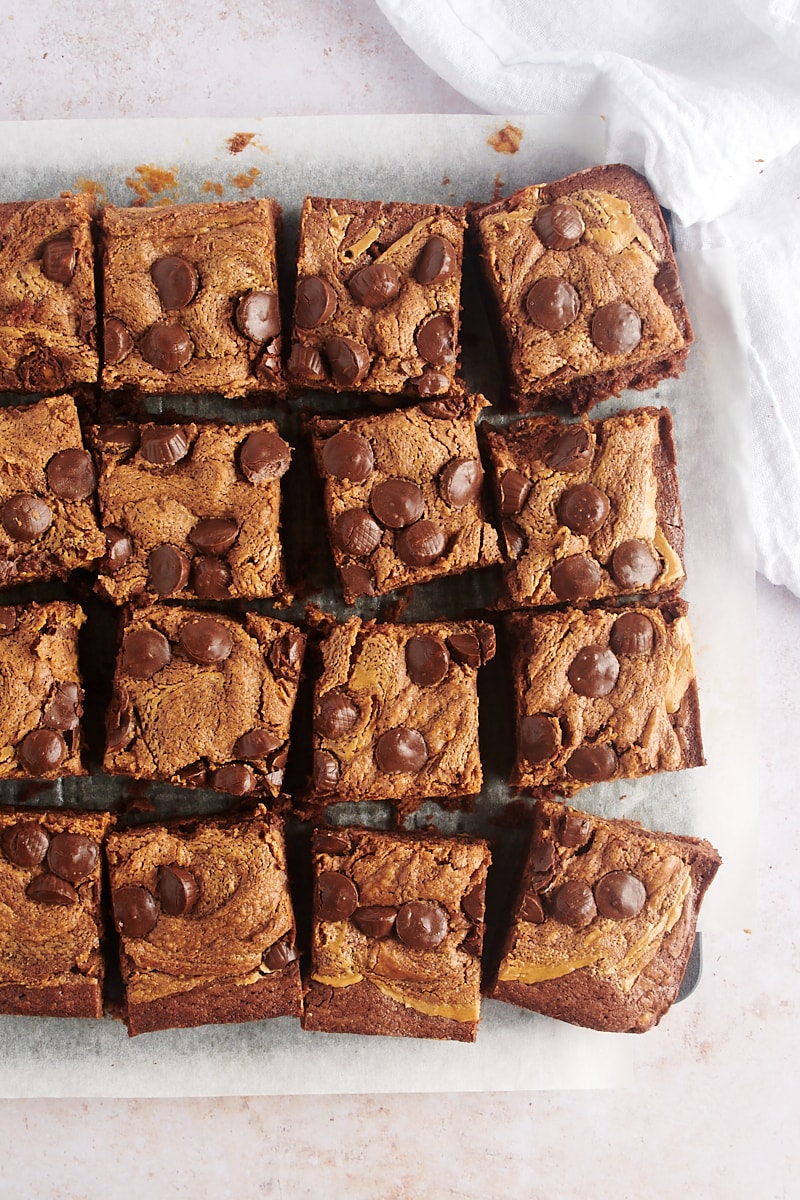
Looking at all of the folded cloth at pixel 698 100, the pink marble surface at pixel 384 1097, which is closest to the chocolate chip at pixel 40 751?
the pink marble surface at pixel 384 1097

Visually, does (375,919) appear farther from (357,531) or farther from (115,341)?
(115,341)

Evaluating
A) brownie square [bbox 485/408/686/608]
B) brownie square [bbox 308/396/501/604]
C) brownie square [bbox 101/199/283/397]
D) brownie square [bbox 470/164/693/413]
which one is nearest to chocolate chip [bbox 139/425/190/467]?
brownie square [bbox 101/199/283/397]

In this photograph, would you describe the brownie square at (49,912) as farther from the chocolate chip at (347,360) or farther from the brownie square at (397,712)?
the chocolate chip at (347,360)

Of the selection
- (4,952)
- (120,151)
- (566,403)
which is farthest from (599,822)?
(120,151)

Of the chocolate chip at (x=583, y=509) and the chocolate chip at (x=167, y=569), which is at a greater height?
the chocolate chip at (x=583, y=509)

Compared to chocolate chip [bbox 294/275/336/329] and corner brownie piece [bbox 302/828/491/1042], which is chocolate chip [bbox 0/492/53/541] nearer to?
chocolate chip [bbox 294/275/336/329]

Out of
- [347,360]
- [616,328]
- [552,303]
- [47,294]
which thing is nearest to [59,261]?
[47,294]
